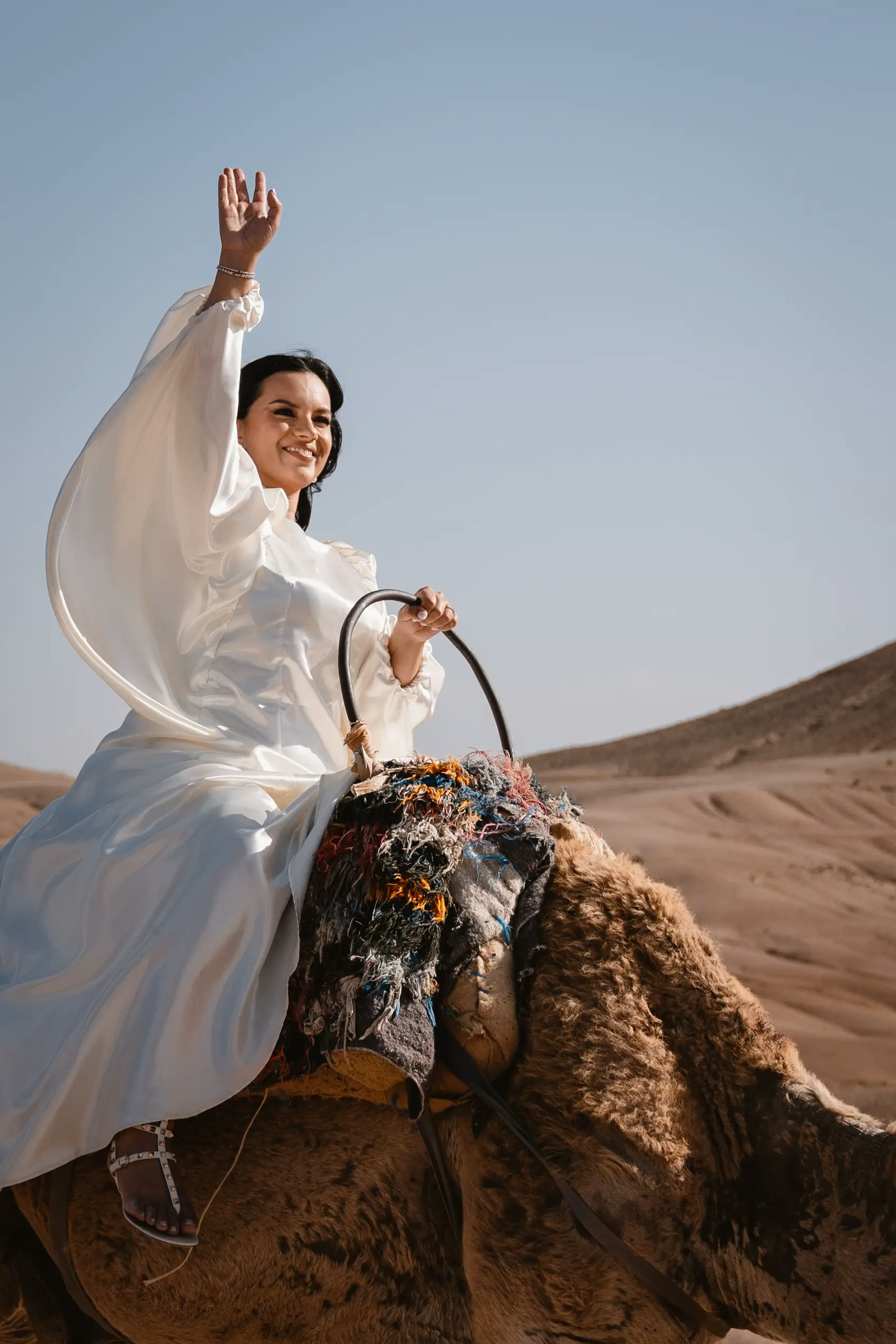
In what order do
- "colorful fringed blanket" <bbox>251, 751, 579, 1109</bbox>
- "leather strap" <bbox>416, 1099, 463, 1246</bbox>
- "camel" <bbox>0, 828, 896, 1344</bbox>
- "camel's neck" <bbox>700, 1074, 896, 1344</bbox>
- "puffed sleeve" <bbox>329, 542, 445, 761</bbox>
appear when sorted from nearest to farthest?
1. "camel's neck" <bbox>700, 1074, 896, 1344</bbox>
2. "camel" <bbox>0, 828, 896, 1344</bbox>
3. "colorful fringed blanket" <bbox>251, 751, 579, 1109</bbox>
4. "leather strap" <bbox>416, 1099, 463, 1246</bbox>
5. "puffed sleeve" <bbox>329, 542, 445, 761</bbox>

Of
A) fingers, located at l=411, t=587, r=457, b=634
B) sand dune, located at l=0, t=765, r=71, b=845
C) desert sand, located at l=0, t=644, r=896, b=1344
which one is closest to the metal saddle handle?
fingers, located at l=411, t=587, r=457, b=634

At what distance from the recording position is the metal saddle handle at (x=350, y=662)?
3.36 meters

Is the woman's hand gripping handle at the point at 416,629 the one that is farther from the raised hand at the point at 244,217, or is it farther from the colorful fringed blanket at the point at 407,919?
the raised hand at the point at 244,217

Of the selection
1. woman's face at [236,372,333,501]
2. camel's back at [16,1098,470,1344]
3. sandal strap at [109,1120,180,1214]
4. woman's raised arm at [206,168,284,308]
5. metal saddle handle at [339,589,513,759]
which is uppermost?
woman's raised arm at [206,168,284,308]

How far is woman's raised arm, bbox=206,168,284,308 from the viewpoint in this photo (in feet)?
12.4

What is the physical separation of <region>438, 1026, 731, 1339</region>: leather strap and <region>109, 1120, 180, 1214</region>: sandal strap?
0.81 meters

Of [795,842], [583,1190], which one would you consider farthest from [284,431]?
[795,842]

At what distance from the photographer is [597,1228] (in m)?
2.74

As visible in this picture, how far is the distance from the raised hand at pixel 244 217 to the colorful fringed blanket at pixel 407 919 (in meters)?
1.73

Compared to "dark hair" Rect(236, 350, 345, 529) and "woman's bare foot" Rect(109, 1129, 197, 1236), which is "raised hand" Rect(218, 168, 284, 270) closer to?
"dark hair" Rect(236, 350, 345, 529)

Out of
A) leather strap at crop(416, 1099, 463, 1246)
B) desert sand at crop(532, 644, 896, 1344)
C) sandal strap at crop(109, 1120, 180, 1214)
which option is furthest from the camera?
desert sand at crop(532, 644, 896, 1344)

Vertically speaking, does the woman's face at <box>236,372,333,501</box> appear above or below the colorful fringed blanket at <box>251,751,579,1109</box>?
above

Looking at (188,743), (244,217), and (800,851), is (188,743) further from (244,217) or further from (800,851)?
(800,851)

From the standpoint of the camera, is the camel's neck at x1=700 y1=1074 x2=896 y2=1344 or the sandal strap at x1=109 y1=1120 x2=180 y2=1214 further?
the sandal strap at x1=109 y1=1120 x2=180 y2=1214
